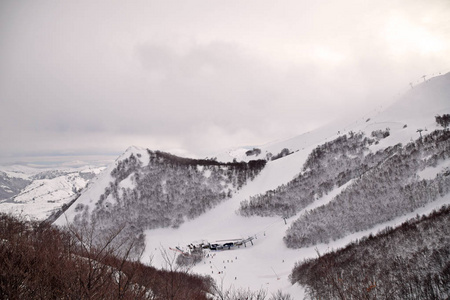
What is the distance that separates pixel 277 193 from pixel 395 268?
58.1 metres

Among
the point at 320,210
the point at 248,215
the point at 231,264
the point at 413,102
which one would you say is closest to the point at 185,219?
the point at 248,215

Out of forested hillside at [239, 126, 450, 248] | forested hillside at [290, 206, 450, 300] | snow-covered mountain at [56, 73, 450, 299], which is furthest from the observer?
snow-covered mountain at [56, 73, 450, 299]

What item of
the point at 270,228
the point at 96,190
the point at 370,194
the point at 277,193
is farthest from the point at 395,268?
the point at 96,190

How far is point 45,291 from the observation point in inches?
391

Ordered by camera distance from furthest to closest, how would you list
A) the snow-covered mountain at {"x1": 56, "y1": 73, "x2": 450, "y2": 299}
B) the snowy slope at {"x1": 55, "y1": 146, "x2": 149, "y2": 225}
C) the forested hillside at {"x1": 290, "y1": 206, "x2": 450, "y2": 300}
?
the snowy slope at {"x1": 55, "y1": 146, "x2": 149, "y2": 225} → the snow-covered mountain at {"x1": 56, "y1": 73, "x2": 450, "y2": 299} → the forested hillside at {"x1": 290, "y1": 206, "x2": 450, "y2": 300}

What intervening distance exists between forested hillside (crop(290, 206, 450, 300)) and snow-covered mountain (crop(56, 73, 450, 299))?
20.1 feet

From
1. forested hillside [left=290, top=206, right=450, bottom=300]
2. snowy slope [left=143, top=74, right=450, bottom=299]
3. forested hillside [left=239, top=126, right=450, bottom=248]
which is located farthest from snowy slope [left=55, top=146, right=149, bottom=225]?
forested hillside [left=290, top=206, right=450, bottom=300]

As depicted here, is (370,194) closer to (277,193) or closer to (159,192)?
(277,193)

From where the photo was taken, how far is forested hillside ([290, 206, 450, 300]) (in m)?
16.8

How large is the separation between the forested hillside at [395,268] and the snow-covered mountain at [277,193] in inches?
241

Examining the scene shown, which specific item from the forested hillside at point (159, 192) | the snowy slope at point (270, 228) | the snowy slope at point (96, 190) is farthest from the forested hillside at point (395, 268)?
the snowy slope at point (96, 190)

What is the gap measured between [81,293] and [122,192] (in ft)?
330

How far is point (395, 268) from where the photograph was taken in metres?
21.7

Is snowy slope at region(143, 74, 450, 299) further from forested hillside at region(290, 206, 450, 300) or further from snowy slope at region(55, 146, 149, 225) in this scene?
snowy slope at region(55, 146, 149, 225)
